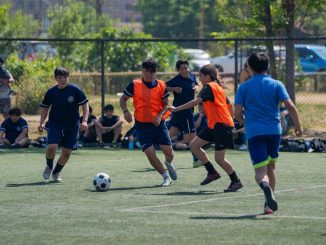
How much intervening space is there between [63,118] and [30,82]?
1181 centimetres

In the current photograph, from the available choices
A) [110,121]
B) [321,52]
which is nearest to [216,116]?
[110,121]

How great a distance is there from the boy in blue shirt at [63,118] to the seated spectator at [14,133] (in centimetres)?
682

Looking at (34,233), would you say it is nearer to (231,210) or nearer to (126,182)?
(231,210)

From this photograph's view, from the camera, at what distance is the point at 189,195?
12836 millimetres

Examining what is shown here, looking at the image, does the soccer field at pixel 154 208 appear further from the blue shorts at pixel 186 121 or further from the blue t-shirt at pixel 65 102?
the blue t-shirt at pixel 65 102

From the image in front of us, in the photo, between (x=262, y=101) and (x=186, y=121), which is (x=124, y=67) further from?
(x=262, y=101)

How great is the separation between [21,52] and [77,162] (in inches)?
761

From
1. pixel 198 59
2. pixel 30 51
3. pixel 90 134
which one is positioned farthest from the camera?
pixel 198 59

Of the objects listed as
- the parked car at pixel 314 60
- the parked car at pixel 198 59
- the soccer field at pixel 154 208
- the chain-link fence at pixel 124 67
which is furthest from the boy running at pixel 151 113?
the parked car at pixel 198 59

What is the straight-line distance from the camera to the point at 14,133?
21703 mm

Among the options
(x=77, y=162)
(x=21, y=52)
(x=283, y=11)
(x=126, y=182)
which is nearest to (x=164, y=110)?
(x=126, y=182)

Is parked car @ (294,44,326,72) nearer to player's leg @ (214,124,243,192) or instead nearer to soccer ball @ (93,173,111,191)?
player's leg @ (214,124,243,192)

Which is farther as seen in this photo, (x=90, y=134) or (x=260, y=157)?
(x=90, y=134)

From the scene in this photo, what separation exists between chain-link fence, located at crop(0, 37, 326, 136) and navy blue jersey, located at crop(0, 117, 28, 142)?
1.46 metres
